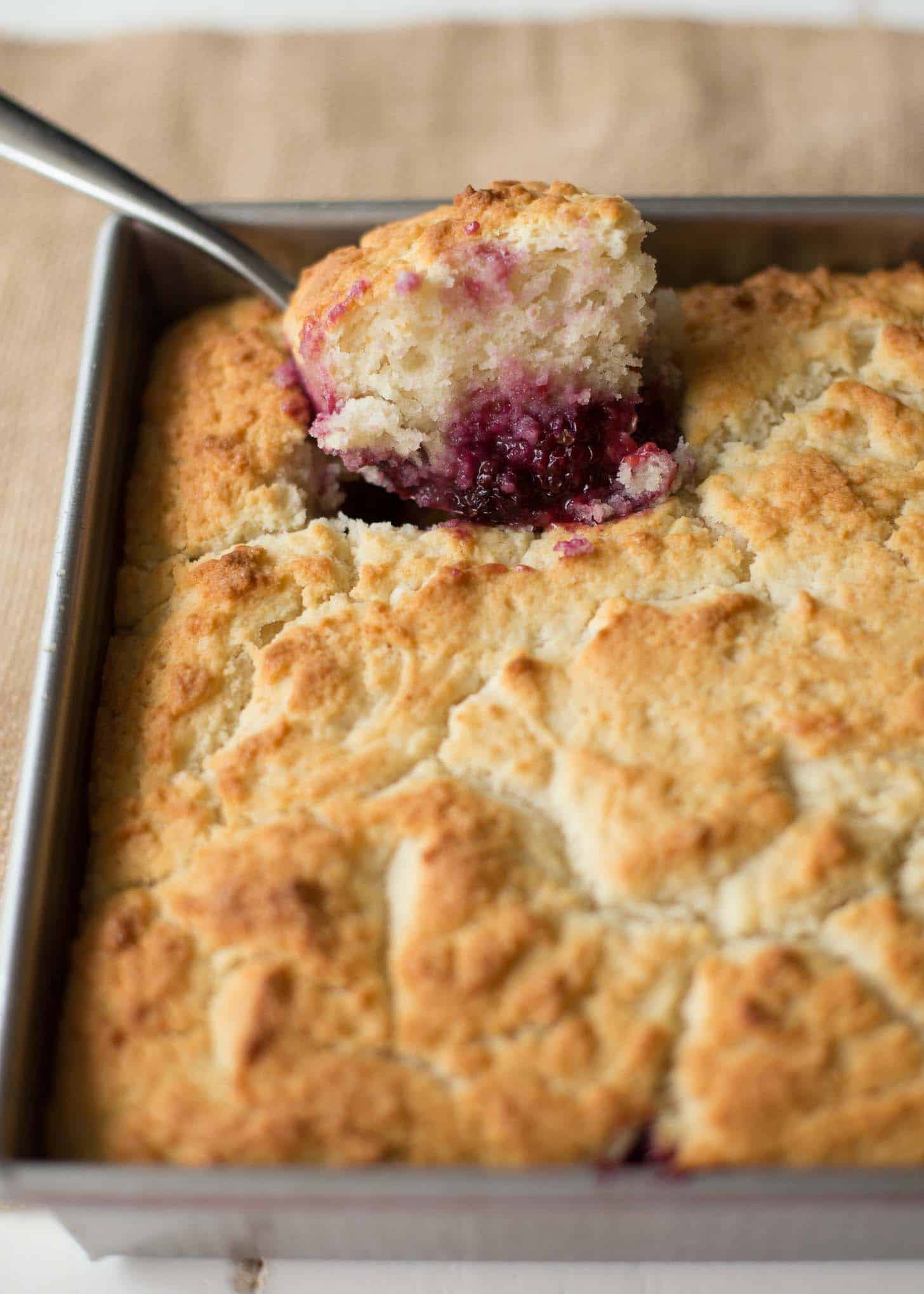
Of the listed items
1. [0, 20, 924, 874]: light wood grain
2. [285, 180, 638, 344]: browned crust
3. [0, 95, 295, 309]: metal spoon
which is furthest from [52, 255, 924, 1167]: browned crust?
[0, 20, 924, 874]: light wood grain

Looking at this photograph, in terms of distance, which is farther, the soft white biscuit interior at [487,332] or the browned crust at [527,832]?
the soft white biscuit interior at [487,332]

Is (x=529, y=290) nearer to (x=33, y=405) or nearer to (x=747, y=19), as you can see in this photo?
(x=33, y=405)

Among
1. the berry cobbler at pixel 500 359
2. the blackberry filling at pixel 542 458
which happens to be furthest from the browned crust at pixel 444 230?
the blackberry filling at pixel 542 458

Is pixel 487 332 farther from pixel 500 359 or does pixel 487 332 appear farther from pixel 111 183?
pixel 111 183

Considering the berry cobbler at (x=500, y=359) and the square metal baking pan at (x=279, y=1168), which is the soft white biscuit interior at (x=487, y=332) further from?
the square metal baking pan at (x=279, y=1168)

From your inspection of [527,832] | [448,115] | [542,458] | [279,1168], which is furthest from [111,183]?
[279,1168]

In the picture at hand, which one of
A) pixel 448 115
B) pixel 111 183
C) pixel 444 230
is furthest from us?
pixel 448 115

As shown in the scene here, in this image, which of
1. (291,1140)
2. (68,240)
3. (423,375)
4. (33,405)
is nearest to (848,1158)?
(291,1140)
